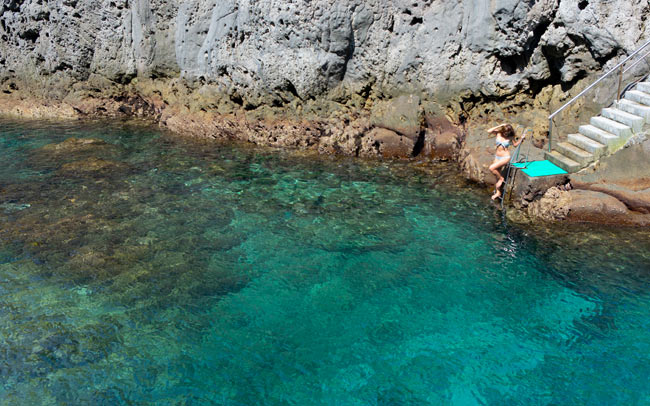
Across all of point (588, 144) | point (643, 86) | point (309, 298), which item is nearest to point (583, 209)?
point (588, 144)

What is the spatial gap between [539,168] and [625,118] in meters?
1.78

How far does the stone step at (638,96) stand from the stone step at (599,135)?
0.85 m

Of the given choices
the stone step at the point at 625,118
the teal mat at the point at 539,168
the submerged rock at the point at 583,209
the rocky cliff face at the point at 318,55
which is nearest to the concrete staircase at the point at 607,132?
the stone step at the point at 625,118

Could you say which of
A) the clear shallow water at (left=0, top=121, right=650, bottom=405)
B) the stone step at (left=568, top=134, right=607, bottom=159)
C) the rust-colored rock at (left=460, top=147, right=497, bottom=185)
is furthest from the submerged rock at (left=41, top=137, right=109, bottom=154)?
the stone step at (left=568, top=134, right=607, bottom=159)

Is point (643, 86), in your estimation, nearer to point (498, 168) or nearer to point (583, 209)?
point (583, 209)

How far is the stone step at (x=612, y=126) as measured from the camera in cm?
913

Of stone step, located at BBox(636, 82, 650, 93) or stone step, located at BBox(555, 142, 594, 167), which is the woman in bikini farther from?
stone step, located at BBox(636, 82, 650, 93)

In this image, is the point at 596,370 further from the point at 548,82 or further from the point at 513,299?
the point at 548,82

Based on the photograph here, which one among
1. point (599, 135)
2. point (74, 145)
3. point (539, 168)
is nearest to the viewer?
point (599, 135)

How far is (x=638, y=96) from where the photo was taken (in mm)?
9500

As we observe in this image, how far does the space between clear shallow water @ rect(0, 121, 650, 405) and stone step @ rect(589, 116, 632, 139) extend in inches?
78.3

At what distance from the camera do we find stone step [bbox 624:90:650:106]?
9.30 meters

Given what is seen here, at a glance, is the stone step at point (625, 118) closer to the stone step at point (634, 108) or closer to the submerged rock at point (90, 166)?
the stone step at point (634, 108)

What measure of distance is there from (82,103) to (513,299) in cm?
1664
